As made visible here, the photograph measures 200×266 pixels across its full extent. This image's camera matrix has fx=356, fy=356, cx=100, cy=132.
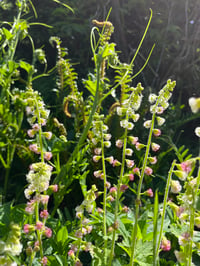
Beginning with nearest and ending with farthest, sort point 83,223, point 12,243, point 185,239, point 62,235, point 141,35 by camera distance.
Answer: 1. point 12,243
2. point 185,239
3. point 83,223
4. point 62,235
5. point 141,35

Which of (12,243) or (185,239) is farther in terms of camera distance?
(185,239)

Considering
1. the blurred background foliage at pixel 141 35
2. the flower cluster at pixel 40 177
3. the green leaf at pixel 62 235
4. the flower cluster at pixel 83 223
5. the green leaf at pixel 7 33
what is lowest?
the green leaf at pixel 62 235

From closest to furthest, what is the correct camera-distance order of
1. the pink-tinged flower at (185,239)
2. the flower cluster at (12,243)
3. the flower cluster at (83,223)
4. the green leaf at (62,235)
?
the flower cluster at (12,243) → the pink-tinged flower at (185,239) → the flower cluster at (83,223) → the green leaf at (62,235)

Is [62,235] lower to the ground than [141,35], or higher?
lower

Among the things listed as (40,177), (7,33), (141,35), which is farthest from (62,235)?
(141,35)

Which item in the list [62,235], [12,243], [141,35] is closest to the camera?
[12,243]

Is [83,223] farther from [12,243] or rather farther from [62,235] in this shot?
[12,243]

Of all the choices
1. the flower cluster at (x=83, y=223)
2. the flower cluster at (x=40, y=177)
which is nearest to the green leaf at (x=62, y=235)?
the flower cluster at (x=83, y=223)

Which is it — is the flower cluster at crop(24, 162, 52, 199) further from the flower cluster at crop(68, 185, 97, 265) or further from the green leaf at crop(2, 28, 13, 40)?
the green leaf at crop(2, 28, 13, 40)

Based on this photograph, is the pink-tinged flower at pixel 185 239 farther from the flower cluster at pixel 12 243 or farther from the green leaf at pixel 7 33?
the green leaf at pixel 7 33

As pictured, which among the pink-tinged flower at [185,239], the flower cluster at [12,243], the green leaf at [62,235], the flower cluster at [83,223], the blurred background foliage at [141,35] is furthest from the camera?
the blurred background foliage at [141,35]

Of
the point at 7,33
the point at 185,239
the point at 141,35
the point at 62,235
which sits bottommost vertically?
the point at 62,235

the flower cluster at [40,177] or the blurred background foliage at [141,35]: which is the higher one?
the blurred background foliage at [141,35]

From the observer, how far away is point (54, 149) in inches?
53.7
